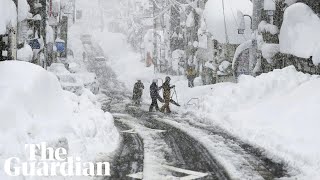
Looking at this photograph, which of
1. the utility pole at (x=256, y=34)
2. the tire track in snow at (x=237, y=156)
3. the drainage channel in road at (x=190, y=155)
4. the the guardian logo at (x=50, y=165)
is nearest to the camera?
the the guardian logo at (x=50, y=165)

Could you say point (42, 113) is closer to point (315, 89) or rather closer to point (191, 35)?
point (315, 89)

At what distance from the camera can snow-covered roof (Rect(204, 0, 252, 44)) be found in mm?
32000

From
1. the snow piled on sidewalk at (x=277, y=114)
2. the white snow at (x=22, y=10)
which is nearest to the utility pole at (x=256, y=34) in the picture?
the snow piled on sidewalk at (x=277, y=114)

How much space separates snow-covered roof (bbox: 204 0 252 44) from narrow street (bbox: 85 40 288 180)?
15.6 m

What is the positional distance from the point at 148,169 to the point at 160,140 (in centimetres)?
391

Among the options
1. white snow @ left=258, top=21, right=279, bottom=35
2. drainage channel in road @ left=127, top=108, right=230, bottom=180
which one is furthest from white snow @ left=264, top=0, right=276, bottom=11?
drainage channel in road @ left=127, top=108, right=230, bottom=180

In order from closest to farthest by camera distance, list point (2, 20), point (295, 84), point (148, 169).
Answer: point (148, 169) < point (2, 20) < point (295, 84)

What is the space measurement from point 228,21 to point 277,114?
1754 cm

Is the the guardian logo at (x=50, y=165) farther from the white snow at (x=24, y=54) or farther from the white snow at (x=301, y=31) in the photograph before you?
the white snow at (x=24, y=54)

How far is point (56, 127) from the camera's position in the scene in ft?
35.8

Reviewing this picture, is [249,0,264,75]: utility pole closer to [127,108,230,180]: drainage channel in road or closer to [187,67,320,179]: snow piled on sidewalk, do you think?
[187,67,320,179]: snow piled on sidewalk

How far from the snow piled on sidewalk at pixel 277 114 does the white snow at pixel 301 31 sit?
106 centimetres

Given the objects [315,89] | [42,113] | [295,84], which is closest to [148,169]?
[42,113]

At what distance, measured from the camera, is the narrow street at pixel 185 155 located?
920cm
